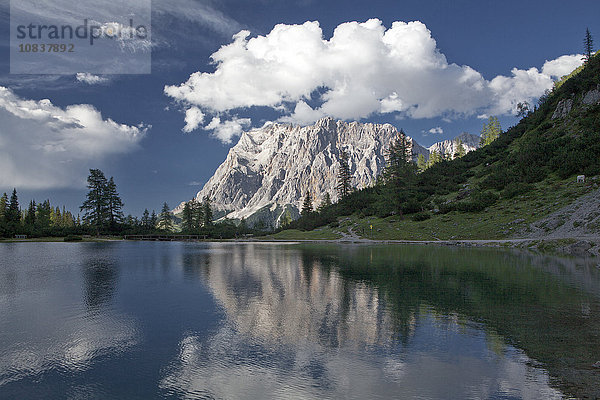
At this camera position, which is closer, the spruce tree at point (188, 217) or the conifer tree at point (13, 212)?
the conifer tree at point (13, 212)

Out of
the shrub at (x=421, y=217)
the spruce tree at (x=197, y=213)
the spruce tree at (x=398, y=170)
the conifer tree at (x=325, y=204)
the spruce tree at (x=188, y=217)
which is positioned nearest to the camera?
the shrub at (x=421, y=217)

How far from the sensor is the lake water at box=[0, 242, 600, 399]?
844 centimetres

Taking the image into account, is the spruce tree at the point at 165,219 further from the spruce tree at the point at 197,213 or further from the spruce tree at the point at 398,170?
the spruce tree at the point at 398,170

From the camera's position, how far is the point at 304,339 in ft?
39.3

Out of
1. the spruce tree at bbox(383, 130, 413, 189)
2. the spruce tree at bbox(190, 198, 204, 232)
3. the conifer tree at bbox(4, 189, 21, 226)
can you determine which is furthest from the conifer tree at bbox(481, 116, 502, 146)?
the conifer tree at bbox(4, 189, 21, 226)

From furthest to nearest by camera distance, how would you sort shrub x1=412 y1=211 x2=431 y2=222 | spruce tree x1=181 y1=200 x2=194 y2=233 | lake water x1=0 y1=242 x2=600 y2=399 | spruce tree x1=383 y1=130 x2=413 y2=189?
spruce tree x1=181 y1=200 x2=194 y2=233 < spruce tree x1=383 y1=130 x2=413 y2=189 < shrub x1=412 y1=211 x2=431 y2=222 < lake water x1=0 y1=242 x2=600 y2=399

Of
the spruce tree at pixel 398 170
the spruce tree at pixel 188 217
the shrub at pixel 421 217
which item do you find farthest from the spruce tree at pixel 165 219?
the shrub at pixel 421 217

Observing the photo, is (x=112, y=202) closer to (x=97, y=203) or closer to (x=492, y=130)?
(x=97, y=203)

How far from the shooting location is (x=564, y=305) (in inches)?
636

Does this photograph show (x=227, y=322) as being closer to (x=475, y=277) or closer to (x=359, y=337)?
(x=359, y=337)

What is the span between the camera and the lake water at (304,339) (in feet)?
27.7

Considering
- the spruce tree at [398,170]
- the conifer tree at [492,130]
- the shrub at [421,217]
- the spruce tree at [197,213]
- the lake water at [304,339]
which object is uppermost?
the conifer tree at [492,130]

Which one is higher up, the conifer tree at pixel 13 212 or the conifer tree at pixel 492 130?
the conifer tree at pixel 492 130

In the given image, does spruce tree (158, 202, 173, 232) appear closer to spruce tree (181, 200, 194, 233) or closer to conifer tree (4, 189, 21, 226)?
spruce tree (181, 200, 194, 233)
